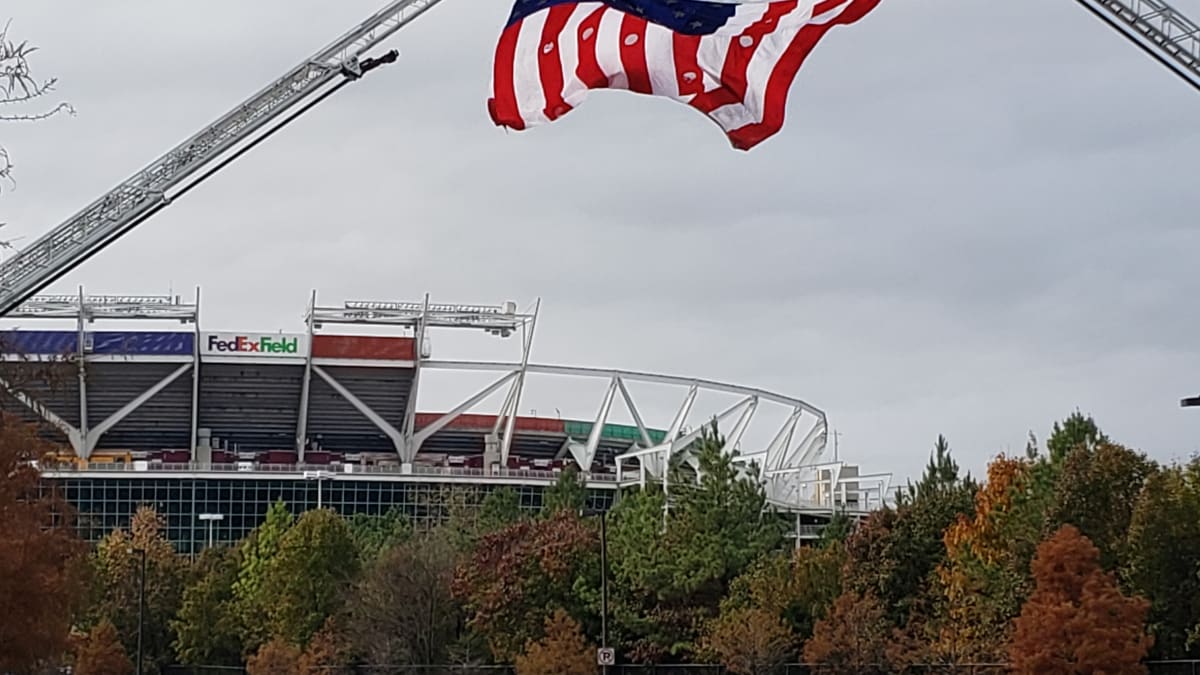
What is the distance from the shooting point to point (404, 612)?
7894cm

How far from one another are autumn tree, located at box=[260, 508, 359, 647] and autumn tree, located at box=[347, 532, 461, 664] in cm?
396

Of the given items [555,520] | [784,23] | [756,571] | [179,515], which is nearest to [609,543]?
[555,520]

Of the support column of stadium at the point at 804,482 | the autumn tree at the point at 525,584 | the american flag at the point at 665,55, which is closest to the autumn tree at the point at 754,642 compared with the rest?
the autumn tree at the point at 525,584

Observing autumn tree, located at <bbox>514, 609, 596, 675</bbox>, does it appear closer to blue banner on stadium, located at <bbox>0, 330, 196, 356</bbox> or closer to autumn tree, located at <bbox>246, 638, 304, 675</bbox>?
autumn tree, located at <bbox>246, 638, 304, 675</bbox>

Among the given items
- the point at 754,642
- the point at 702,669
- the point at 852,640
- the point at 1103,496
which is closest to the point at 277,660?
the point at 702,669

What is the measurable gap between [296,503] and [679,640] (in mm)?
Result: 72873

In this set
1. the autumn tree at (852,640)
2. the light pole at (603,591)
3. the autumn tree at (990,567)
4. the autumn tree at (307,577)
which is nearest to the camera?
the autumn tree at (990,567)

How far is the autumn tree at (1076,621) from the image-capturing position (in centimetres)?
5253

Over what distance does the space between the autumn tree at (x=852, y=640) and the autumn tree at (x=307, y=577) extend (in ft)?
84.4

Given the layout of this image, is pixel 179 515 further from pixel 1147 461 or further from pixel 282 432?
pixel 1147 461

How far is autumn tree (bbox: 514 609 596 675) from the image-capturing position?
71.3 metres

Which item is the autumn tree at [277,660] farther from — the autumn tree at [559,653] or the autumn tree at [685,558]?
the autumn tree at [685,558]

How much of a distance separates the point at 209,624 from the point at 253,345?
55457mm

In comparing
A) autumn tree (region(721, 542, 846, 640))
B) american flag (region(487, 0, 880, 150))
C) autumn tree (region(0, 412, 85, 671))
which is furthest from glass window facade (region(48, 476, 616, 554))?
american flag (region(487, 0, 880, 150))
